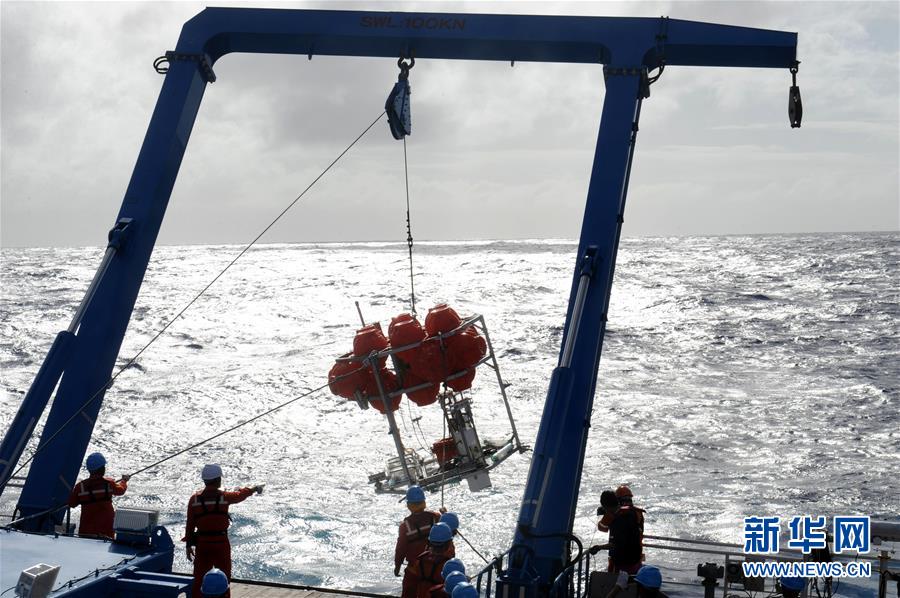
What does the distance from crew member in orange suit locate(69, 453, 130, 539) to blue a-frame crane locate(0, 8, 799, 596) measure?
625mm

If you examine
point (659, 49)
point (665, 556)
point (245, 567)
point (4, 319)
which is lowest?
point (245, 567)

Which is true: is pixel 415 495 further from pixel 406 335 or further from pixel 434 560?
pixel 406 335

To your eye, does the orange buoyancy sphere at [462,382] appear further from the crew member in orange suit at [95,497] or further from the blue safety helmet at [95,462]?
the blue safety helmet at [95,462]

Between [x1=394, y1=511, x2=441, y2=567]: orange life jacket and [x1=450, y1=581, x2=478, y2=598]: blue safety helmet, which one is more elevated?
[x1=394, y1=511, x2=441, y2=567]: orange life jacket

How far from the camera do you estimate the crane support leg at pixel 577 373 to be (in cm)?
964

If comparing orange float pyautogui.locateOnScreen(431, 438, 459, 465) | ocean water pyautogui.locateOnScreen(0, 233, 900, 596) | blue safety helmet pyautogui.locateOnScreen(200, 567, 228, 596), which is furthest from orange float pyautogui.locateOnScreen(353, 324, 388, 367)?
blue safety helmet pyautogui.locateOnScreen(200, 567, 228, 596)

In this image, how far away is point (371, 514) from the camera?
27281 millimetres

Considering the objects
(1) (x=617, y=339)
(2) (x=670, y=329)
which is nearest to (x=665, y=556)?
(1) (x=617, y=339)

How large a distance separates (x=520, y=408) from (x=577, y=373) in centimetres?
3029

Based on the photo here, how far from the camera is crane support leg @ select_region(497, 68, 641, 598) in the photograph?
964 cm

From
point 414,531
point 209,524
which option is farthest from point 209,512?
point 414,531

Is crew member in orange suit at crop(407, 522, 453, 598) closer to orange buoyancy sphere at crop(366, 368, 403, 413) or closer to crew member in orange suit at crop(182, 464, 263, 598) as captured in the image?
crew member in orange suit at crop(182, 464, 263, 598)

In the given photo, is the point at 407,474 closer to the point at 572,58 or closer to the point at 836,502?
the point at 572,58

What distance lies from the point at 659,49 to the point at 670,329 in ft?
167
